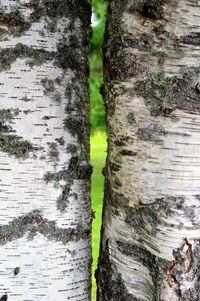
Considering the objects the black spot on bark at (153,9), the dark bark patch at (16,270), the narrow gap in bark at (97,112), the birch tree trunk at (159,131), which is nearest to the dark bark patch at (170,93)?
the birch tree trunk at (159,131)

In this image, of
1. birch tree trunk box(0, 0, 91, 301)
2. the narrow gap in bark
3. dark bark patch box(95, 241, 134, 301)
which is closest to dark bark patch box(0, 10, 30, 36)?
birch tree trunk box(0, 0, 91, 301)

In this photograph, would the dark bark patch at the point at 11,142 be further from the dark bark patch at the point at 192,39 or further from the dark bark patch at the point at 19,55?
the dark bark patch at the point at 192,39

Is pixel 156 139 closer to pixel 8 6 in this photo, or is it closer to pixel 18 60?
pixel 18 60

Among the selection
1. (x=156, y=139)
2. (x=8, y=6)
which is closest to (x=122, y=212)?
(x=156, y=139)

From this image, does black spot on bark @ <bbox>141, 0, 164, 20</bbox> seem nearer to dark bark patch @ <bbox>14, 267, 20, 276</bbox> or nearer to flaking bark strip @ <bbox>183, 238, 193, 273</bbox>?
flaking bark strip @ <bbox>183, 238, 193, 273</bbox>

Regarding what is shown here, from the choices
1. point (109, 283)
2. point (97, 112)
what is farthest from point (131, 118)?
point (97, 112)
